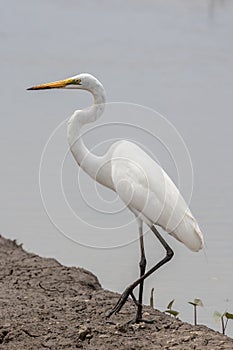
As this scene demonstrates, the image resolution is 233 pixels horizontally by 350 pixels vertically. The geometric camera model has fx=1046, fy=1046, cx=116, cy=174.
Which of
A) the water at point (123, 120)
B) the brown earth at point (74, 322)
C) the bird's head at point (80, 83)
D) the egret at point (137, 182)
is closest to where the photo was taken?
the brown earth at point (74, 322)

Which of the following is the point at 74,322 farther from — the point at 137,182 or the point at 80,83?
the point at 80,83

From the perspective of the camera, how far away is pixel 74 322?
4105 millimetres

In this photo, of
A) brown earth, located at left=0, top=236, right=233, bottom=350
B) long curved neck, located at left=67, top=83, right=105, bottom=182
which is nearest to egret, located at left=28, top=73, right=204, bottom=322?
long curved neck, located at left=67, top=83, right=105, bottom=182

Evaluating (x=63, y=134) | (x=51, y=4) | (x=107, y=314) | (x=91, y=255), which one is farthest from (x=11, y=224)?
(x=51, y=4)

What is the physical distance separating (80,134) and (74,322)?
743 mm

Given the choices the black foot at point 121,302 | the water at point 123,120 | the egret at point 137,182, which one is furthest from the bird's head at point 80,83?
the black foot at point 121,302

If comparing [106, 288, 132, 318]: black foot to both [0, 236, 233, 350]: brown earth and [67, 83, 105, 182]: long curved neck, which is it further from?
[67, 83, 105, 182]: long curved neck

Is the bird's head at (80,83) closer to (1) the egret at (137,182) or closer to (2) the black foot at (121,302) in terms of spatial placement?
(1) the egret at (137,182)

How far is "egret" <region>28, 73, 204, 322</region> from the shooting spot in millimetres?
3992

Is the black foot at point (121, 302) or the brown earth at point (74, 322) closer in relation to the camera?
the brown earth at point (74, 322)

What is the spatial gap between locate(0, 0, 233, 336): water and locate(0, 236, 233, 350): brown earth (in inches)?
10.8

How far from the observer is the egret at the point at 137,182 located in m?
3.99

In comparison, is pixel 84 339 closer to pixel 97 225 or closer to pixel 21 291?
pixel 21 291

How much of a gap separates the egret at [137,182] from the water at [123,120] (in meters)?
0.20
